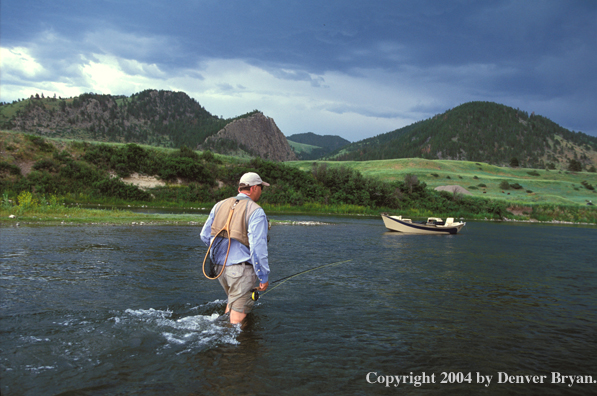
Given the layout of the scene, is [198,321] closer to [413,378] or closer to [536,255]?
[413,378]

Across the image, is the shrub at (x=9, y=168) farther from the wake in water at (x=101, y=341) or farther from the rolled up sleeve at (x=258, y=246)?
the rolled up sleeve at (x=258, y=246)

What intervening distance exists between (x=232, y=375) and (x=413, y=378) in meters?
2.40

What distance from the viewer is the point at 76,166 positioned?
4822 cm

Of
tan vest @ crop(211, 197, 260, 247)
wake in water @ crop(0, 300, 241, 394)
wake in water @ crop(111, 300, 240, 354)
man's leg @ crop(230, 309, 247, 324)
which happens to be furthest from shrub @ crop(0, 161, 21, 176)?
tan vest @ crop(211, 197, 260, 247)

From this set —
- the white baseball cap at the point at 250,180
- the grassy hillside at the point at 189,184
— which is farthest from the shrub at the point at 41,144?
the white baseball cap at the point at 250,180

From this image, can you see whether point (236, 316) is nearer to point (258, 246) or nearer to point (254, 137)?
point (258, 246)

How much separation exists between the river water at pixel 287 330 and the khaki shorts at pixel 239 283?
0.55 meters

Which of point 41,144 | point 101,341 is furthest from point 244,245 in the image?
point 41,144

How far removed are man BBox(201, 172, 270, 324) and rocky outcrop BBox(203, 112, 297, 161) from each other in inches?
5578

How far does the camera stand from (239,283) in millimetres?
6125

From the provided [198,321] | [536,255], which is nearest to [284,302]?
[198,321]

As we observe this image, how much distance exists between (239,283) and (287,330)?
142 centimetres

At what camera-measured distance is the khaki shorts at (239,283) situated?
611 cm

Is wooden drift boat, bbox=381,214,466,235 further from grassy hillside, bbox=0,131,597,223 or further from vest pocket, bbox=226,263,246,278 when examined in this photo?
vest pocket, bbox=226,263,246,278
